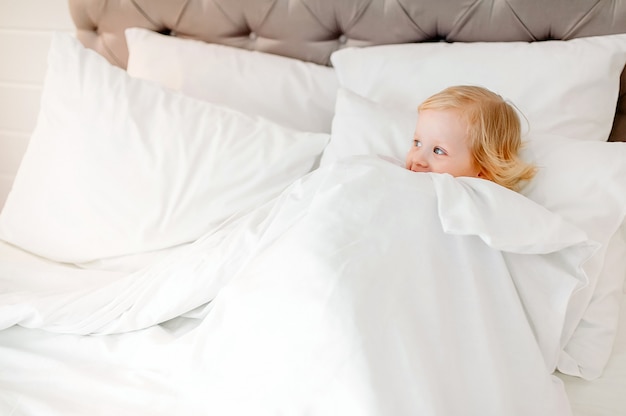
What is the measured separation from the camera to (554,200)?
3.93 feet

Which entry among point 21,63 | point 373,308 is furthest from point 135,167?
point 21,63

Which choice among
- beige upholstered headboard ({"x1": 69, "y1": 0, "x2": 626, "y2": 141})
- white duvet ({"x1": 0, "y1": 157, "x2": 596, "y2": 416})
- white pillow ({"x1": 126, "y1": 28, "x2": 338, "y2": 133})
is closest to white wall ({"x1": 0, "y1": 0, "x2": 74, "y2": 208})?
beige upholstered headboard ({"x1": 69, "y1": 0, "x2": 626, "y2": 141})

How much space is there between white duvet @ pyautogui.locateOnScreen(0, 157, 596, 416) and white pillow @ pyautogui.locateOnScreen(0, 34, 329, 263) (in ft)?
0.79

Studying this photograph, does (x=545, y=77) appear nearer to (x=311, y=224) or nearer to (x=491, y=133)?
A: (x=491, y=133)

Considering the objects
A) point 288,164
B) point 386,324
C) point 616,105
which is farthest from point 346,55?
point 386,324

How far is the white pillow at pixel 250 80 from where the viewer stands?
5.33 ft

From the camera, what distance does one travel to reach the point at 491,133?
123 centimetres

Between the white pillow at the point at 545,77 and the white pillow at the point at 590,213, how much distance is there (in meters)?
0.13

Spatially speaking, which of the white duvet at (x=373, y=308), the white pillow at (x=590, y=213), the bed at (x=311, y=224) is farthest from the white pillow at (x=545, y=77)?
the white duvet at (x=373, y=308)

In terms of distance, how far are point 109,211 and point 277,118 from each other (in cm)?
46

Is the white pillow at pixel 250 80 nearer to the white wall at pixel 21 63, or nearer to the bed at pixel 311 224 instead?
the bed at pixel 311 224

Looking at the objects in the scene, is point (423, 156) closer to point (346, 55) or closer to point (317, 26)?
point (346, 55)

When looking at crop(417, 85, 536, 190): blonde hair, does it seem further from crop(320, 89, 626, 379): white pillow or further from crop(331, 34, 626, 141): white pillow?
crop(331, 34, 626, 141): white pillow

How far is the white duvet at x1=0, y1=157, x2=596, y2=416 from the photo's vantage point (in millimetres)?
895
